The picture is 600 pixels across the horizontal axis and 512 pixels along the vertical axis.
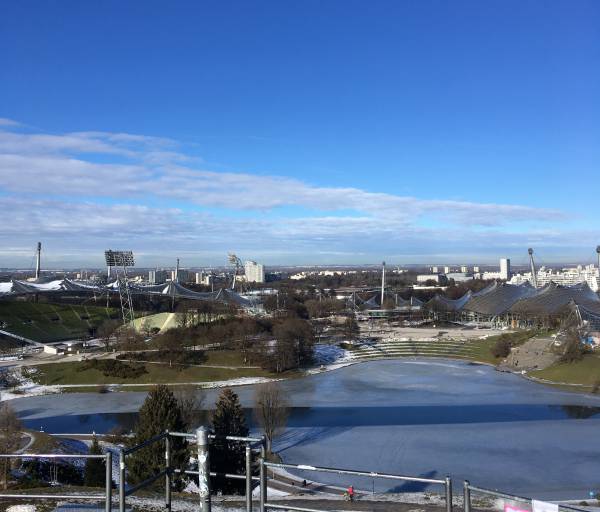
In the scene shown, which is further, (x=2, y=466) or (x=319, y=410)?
(x=319, y=410)

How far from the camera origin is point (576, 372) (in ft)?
57.9

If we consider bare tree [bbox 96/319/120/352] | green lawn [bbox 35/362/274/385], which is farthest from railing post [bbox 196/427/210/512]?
bare tree [bbox 96/319/120/352]

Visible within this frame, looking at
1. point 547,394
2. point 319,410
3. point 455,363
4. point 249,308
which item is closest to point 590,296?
point 455,363

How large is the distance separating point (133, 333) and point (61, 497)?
19.8 meters

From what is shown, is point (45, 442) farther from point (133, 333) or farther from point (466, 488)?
point (133, 333)

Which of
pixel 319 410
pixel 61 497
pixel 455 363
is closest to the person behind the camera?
pixel 61 497

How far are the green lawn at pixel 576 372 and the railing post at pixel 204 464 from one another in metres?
17.0

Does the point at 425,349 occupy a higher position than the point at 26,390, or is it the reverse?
the point at 425,349

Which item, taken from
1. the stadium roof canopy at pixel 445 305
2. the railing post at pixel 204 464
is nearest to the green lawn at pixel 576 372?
the stadium roof canopy at pixel 445 305

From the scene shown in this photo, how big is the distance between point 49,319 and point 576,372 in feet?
77.8

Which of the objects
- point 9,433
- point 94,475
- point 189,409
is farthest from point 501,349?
point 94,475

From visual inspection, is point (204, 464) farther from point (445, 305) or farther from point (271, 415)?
point (445, 305)

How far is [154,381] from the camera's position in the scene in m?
18.3

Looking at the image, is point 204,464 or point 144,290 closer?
point 204,464
